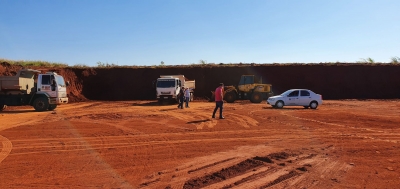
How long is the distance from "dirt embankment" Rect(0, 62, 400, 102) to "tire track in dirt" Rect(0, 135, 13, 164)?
29.8m

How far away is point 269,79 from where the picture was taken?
4353cm

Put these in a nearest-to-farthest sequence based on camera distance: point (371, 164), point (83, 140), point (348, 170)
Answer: point (348, 170) → point (371, 164) → point (83, 140)

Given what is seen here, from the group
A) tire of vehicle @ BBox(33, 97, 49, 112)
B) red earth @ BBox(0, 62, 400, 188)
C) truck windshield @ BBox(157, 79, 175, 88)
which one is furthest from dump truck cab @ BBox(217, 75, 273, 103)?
tire of vehicle @ BBox(33, 97, 49, 112)

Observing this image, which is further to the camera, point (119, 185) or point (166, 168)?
point (166, 168)

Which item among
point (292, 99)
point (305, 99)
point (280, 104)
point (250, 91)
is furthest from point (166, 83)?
point (305, 99)

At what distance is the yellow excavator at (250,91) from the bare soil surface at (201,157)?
1642 cm

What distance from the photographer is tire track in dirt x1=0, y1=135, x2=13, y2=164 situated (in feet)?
27.7

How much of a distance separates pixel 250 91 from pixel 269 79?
558 inches

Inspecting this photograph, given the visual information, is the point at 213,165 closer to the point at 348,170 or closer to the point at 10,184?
the point at 348,170

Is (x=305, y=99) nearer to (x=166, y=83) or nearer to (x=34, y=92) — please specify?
(x=166, y=83)

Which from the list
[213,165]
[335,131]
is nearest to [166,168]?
[213,165]

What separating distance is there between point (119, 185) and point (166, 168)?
1369 mm

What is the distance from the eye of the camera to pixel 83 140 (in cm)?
1061

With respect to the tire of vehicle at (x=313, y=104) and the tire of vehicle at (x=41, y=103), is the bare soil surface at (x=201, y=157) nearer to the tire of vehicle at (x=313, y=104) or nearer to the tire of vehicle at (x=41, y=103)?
the tire of vehicle at (x=41, y=103)
